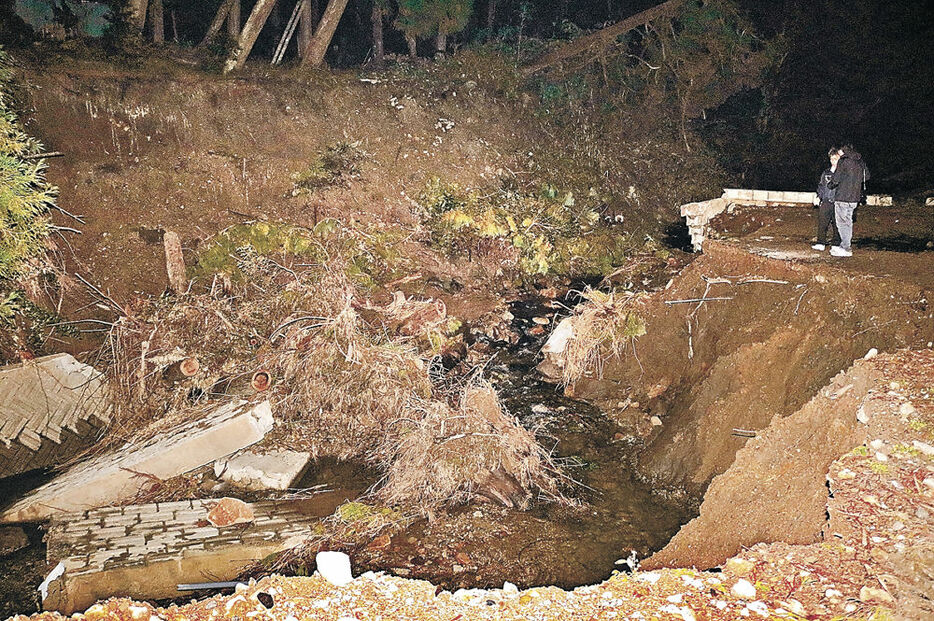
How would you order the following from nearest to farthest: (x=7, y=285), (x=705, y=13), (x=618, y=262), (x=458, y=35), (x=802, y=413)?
1. (x=802, y=413)
2. (x=7, y=285)
3. (x=618, y=262)
4. (x=705, y=13)
5. (x=458, y=35)

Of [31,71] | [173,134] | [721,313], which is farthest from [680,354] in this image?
[31,71]

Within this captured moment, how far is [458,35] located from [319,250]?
1139cm

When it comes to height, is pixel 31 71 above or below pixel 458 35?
below

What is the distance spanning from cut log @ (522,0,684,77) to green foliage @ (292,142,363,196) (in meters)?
5.85

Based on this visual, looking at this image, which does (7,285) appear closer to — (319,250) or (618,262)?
(319,250)

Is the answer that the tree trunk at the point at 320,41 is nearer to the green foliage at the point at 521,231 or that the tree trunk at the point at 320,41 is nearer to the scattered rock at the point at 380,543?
the green foliage at the point at 521,231

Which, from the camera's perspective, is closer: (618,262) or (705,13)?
(618,262)

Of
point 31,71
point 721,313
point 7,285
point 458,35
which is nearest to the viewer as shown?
point 721,313

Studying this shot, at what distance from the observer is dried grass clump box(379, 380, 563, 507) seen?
6.31 m

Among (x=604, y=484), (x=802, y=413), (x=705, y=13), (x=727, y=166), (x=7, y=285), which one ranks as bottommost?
(x=604, y=484)

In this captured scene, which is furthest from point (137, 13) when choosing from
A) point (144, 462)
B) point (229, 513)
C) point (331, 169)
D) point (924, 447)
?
point (924, 447)

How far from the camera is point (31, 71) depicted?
10.4 metres

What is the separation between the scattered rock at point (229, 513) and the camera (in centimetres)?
590

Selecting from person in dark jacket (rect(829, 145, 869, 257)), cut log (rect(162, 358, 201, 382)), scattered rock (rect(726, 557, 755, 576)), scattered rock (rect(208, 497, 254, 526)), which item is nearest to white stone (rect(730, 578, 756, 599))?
scattered rock (rect(726, 557, 755, 576))
